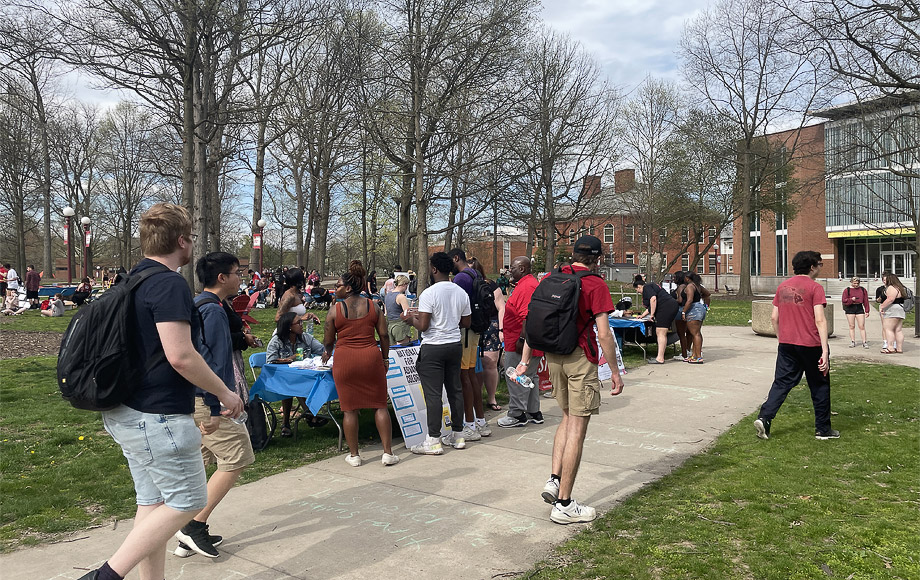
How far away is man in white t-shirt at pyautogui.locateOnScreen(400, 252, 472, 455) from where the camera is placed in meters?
6.25

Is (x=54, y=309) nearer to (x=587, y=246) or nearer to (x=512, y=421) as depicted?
(x=512, y=421)

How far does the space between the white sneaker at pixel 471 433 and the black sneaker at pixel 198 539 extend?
3193 mm

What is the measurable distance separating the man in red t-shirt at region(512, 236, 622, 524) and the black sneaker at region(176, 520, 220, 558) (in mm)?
2162

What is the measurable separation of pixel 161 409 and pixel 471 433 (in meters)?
4.38

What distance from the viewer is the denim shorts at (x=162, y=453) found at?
9.31ft

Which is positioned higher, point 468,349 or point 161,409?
point 161,409

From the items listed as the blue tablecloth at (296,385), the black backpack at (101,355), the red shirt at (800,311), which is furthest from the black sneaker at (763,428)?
the black backpack at (101,355)

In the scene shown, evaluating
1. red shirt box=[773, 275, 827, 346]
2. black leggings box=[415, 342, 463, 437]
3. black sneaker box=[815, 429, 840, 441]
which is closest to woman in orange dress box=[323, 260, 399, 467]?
black leggings box=[415, 342, 463, 437]

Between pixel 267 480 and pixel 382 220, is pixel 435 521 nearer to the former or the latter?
pixel 267 480

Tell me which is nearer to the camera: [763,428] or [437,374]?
[437,374]

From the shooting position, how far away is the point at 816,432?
6789 mm

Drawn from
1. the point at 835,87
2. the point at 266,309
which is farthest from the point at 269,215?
the point at 835,87

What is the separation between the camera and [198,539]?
13.0 ft

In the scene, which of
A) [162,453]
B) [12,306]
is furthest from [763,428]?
[12,306]
